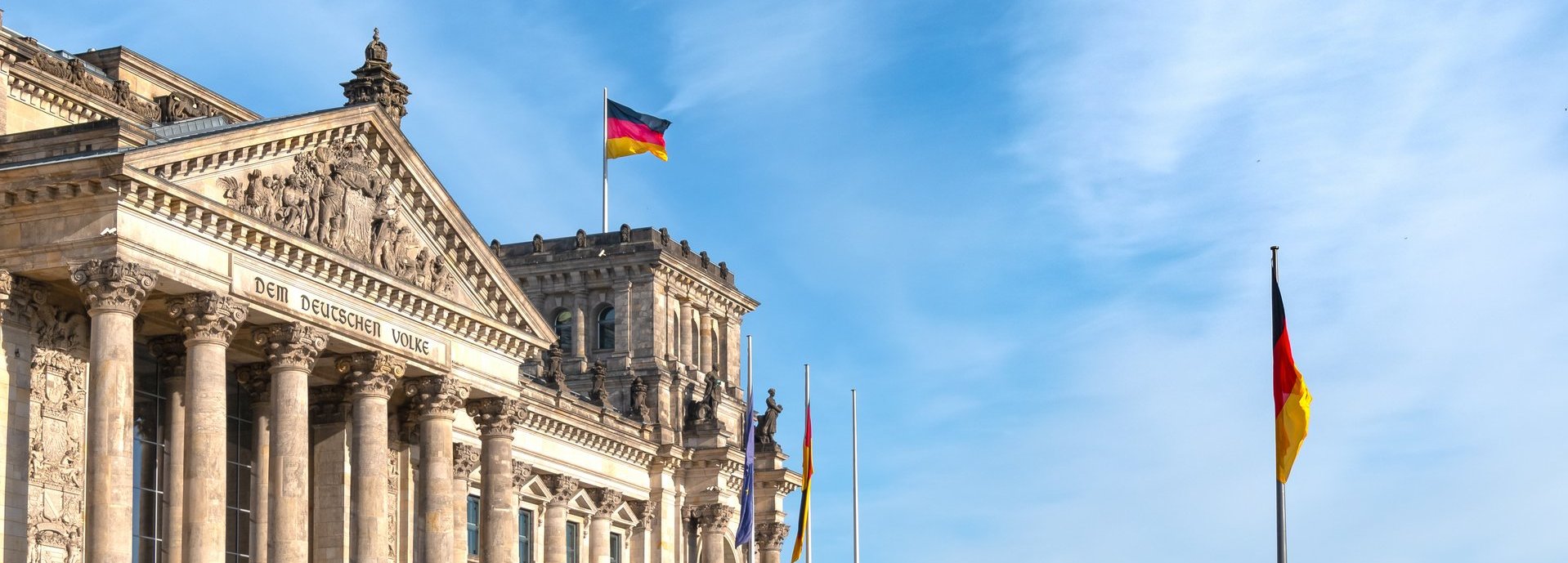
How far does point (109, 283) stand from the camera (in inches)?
1716

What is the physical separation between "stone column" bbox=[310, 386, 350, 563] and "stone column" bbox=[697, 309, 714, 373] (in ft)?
94.6

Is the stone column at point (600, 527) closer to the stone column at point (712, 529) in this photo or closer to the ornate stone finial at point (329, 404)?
the stone column at point (712, 529)

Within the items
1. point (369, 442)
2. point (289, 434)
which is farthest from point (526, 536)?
point (289, 434)

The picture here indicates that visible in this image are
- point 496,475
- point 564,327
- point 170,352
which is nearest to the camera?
point 170,352

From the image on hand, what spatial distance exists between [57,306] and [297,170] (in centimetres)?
603

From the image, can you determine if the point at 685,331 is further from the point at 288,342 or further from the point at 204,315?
the point at 204,315

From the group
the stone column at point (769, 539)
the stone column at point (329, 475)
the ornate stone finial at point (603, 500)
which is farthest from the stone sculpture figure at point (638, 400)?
the stone column at point (329, 475)

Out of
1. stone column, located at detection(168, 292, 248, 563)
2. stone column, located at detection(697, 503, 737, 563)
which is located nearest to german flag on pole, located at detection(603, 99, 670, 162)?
stone column, located at detection(697, 503, 737, 563)

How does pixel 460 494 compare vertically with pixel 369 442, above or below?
above

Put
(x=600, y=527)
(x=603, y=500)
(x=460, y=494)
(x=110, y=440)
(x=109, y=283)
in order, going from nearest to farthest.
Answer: (x=110, y=440)
(x=109, y=283)
(x=460, y=494)
(x=600, y=527)
(x=603, y=500)

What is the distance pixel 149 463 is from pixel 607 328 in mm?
31284

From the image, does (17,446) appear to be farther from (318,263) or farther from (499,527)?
(499,527)

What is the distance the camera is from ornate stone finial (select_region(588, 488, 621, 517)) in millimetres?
74000

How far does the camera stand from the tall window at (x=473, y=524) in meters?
67.1
